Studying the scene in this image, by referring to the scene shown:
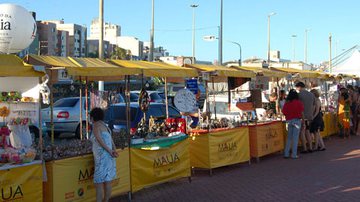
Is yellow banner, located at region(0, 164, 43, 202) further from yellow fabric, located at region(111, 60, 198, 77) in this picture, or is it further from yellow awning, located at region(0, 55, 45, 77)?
yellow fabric, located at region(111, 60, 198, 77)

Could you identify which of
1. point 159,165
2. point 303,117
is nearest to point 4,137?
point 159,165

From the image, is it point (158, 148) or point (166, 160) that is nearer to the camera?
point (158, 148)

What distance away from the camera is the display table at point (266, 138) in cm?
1096

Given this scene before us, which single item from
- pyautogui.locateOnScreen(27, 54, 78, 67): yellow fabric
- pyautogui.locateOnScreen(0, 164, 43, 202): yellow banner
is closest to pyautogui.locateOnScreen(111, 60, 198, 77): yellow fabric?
pyautogui.locateOnScreen(27, 54, 78, 67): yellow fabric

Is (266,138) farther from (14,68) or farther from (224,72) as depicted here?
(14,68)

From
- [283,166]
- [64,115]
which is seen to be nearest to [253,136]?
[283,166]

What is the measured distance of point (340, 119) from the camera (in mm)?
15984

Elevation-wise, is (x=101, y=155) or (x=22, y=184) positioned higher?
(x=101, y=155)

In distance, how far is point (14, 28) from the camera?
6332 millimetres

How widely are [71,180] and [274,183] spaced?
4102 mm

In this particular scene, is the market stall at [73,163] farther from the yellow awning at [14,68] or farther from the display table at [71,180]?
the yellow awning at [14,68]

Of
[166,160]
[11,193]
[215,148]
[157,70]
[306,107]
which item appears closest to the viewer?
[11,193]

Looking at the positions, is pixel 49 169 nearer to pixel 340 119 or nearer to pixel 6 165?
pixel 6 165

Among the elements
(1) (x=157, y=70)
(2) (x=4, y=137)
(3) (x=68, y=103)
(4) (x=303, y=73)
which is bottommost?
(2) (x=4, y=137)
